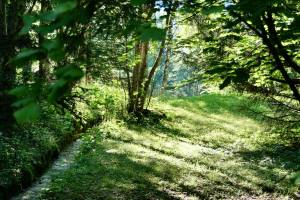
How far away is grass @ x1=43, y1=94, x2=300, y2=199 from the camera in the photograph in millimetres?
12016

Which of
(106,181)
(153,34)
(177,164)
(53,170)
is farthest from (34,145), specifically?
(153,34)

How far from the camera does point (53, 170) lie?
550 inches

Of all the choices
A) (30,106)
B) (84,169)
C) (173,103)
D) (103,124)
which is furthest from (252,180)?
(173,103)

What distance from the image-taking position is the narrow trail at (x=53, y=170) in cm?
1133

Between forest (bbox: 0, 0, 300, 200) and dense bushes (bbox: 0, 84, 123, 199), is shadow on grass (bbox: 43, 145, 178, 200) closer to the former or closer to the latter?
forest (bbox: 0, 0, 300, 200)

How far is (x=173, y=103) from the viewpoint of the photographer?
108ft

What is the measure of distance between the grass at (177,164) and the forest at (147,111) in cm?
6

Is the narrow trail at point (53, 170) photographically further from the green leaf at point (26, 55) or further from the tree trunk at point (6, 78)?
the green leaf at point (26, 55)

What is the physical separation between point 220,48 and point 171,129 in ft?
55.4

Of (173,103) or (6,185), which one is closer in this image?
(6,185)

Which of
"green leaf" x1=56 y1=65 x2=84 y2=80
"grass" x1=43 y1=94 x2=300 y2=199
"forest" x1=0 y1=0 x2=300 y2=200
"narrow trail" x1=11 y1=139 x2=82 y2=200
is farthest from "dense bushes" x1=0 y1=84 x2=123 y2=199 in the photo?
"green leaf" x1=56 y1=65 x2=84 y2=80

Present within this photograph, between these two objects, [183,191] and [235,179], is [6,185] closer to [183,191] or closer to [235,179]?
[183,191]

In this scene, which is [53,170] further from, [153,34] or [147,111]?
[153,34]

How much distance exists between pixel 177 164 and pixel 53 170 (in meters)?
4.21
